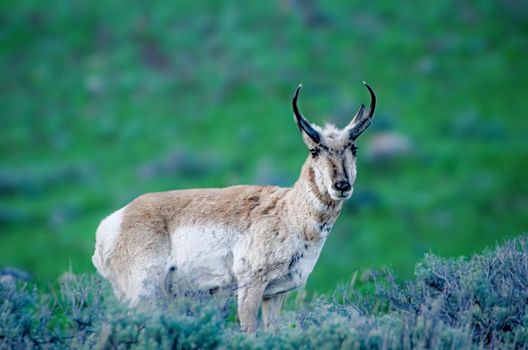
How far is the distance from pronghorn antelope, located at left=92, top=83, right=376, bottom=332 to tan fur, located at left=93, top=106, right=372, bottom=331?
0.04ft

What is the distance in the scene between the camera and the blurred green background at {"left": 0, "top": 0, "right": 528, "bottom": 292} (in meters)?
31.8

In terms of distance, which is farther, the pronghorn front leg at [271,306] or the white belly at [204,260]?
the pronghorn front leg at [271,306]

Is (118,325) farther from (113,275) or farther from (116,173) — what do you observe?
(116,173)

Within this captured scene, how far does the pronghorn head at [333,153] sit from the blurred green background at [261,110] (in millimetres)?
17670

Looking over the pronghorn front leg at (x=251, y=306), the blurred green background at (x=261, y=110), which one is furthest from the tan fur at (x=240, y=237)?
the blurred green background at (x=261, y=110)

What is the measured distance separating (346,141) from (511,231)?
2147cm

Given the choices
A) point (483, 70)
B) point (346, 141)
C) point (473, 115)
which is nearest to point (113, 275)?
point (346, 141)

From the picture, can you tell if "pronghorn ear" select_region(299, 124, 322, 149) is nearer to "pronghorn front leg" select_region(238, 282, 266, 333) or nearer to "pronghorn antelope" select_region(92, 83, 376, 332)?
"pronghorn antelope" select_region(92, 83, 376, 332)

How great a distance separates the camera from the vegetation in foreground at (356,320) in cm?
770

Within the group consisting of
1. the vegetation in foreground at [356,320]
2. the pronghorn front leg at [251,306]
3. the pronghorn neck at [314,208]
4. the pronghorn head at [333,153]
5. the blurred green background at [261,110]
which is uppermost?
the blurred green background at [261,110]

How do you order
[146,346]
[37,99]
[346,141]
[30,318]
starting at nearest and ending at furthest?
[146,346]
[30,318]
[346,141]
[37,99]

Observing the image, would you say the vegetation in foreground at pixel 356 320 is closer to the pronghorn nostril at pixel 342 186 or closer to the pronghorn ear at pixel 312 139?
the pronghorn nostril at pixel 342 186

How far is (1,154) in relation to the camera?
3844cm

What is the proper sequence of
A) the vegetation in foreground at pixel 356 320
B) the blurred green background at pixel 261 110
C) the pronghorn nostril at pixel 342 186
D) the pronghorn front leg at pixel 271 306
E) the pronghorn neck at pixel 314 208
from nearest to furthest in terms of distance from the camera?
the vegetation in foreground at pixel 356 320 → the pronghorn nostril at pixel 342 186 → the pronghorn neck at pixel 314 208 → the pronghorn front leg at pixel 271 306 → the blurred green background at pixel 261 110
